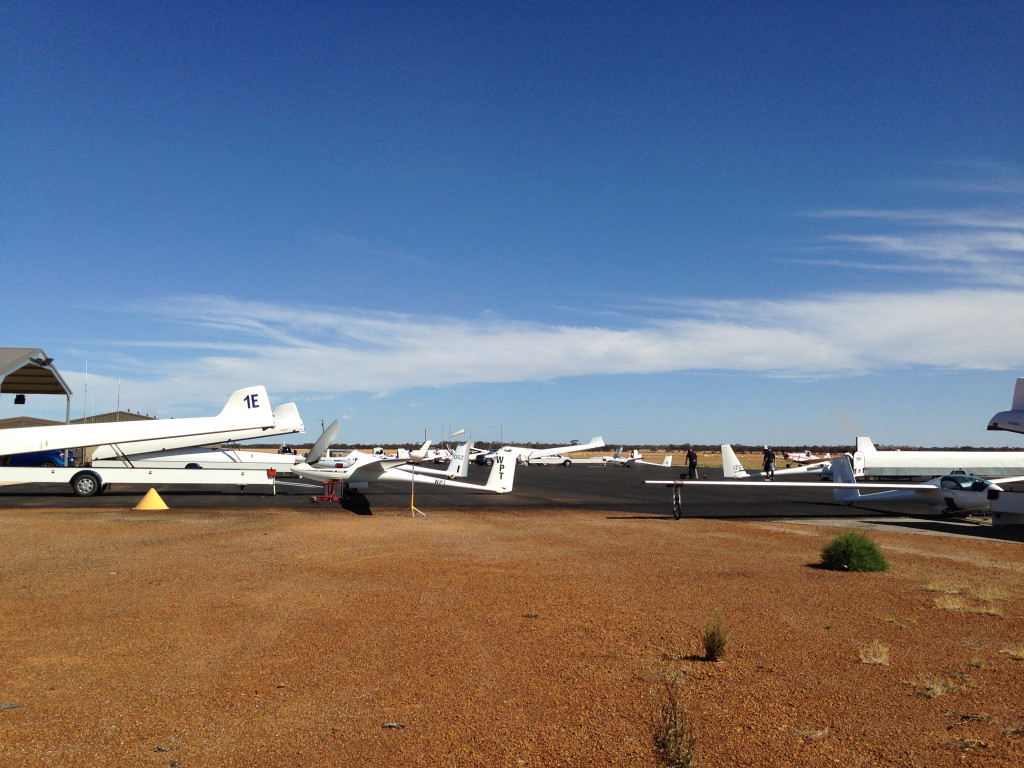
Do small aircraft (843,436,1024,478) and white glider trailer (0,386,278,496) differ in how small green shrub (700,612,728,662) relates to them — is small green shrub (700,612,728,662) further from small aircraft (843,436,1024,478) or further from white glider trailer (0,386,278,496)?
small aircraft (843,436,1024,478)

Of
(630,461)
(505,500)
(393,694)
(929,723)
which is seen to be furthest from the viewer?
(630,461)

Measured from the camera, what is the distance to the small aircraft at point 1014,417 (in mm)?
15609

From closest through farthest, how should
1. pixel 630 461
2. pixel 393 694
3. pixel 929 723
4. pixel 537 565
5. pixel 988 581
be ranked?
pixel 929 723
pixel 393 694
pixel 988 581
pixel 537 565
pixel 630 461

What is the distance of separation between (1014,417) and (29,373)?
114ft

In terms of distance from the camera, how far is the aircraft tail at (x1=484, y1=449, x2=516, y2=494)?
26695mm

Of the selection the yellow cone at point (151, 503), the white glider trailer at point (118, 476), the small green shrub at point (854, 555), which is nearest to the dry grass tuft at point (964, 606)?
the small green shrub at point (854, 555)

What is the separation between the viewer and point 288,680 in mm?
5977

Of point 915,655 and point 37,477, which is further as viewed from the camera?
point 37,477

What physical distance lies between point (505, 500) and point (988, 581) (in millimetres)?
17996

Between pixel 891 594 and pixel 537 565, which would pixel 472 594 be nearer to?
pixel 537 565

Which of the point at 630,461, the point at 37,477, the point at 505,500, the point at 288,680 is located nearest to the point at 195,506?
the point at 37,477

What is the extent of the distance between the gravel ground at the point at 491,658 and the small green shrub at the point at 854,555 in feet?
1.32

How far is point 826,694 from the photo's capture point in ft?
18.8

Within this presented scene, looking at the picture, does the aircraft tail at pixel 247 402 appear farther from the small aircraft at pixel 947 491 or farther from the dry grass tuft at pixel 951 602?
the dry grass tuft at pixel 951 602
